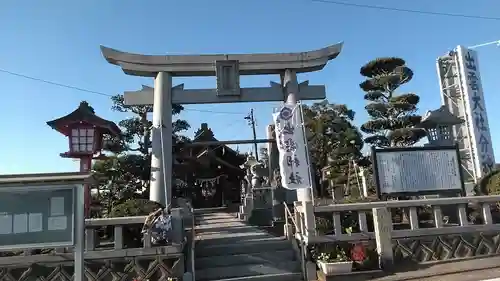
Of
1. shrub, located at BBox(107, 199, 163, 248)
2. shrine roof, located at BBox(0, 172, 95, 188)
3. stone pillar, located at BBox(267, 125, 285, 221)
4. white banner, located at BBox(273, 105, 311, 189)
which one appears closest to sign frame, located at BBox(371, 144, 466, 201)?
white banner, located at BBox(273, 105, 311, 189)

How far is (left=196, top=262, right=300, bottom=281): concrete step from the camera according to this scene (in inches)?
348

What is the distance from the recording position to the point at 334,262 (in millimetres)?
8602

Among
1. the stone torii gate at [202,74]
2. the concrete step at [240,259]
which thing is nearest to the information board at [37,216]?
the concrete step at [240,259]

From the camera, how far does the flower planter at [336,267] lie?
8492 millimetres

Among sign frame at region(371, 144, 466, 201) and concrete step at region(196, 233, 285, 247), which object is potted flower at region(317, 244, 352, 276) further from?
sign frame at region(371, 144, 466, 201)

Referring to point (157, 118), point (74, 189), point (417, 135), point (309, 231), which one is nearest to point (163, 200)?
point (157, 118)

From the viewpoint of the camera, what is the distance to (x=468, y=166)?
20516 millimetres

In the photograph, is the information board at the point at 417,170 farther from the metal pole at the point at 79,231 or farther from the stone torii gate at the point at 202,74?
the metal pole at the point at 79,231

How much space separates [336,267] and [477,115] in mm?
14203

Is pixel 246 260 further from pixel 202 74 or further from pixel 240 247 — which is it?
pixel 202 74

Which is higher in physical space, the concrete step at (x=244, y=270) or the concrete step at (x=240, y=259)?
the concrete step at (x=240, y=259)

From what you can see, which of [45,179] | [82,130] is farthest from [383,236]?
[82,130]

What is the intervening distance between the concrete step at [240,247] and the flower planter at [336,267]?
A: 1580 millimetres

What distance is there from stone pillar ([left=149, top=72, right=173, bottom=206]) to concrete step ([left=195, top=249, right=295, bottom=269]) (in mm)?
3062
